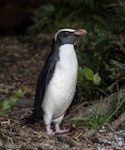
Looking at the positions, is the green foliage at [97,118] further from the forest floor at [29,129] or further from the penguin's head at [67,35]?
the penguin's head at [67,35]

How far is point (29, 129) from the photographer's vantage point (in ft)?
16.1

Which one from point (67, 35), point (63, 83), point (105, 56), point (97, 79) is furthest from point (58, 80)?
point (105, 56)

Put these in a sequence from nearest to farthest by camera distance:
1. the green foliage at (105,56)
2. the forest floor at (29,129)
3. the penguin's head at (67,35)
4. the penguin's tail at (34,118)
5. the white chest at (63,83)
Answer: the forest floor at (29,129)
the white chest at (63,83)
the penguin's head at (67,35)
the penguin's tail at (34,118)
the green foliage at (105,56)

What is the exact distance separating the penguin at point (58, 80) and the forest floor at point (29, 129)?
15 cm

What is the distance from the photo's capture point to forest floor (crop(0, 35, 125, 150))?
15.1ft

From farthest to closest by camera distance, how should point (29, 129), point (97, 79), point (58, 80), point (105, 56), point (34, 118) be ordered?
point (105, 56)
point (97, 79)
point (34, 118)
point (29, 129)
point (58, 80)

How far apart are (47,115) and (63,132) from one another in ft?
0.71

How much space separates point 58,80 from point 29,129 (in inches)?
21.8

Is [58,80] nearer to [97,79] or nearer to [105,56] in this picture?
[97,79]

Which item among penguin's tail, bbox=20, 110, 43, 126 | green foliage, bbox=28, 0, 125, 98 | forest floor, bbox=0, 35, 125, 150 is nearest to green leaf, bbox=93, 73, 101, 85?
green foliage, bbox=28, 0, 125, 98

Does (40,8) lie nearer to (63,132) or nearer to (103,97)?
(103,97)

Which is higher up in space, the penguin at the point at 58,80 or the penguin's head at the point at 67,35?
the penguin's head at the point at 67,35

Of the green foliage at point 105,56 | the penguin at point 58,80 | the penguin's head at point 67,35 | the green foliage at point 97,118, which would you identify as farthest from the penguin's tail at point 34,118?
the penguin's head at point 67,35

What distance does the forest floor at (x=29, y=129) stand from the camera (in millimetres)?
4617
